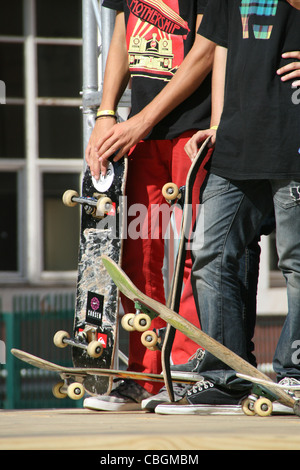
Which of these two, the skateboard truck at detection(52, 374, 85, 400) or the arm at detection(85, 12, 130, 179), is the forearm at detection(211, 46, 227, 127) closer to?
the arm at detection(85, 12, 130, 179)

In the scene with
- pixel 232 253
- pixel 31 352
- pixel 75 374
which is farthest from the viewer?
pixel 31 352

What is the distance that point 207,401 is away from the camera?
100 inches

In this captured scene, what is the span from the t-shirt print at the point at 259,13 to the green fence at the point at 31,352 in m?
4.37

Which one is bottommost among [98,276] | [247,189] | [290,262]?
[98,276]

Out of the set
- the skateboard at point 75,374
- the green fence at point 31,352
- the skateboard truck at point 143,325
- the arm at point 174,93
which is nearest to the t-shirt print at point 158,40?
the arm at point 174,93

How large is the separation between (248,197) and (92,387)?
0.94m

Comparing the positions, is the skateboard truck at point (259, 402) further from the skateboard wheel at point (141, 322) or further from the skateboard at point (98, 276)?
the skateboard at point (98, 276)

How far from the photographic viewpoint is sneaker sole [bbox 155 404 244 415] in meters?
2.50

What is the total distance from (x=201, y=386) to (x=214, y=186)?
0.67m

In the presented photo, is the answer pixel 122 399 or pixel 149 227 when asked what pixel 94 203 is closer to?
pixel 149 227

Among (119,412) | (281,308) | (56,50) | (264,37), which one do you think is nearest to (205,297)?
(119,412)

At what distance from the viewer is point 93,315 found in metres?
3.08

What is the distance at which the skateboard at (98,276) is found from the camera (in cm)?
303

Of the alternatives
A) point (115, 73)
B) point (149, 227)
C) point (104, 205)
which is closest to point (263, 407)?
point (149, 227)
